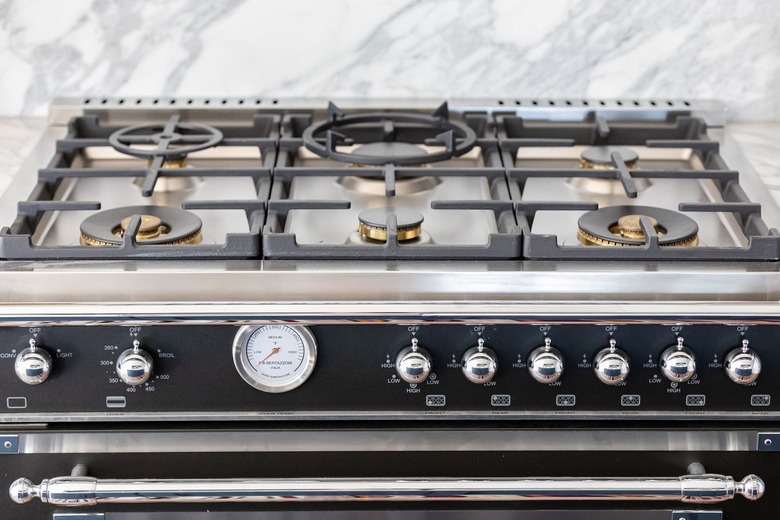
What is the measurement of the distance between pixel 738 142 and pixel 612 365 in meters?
0.63

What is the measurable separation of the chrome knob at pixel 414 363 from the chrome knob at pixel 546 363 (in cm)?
11

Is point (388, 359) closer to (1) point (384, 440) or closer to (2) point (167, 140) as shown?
(1) point (384, 440)

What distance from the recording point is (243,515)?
129 centimetres

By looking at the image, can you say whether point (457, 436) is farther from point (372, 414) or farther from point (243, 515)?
point (243, 515)

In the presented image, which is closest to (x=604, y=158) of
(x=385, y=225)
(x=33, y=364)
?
(x=385, y=225)

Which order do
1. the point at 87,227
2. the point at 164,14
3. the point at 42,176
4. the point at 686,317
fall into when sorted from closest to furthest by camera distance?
the point at 686,317 < the point at 87,227 < the point at 42,176 < the point at 164,14

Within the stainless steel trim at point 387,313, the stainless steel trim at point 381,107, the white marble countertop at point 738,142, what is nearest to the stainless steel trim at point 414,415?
the stainless steel trim at point 387,313

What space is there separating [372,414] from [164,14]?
2.61ft

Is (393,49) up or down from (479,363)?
up

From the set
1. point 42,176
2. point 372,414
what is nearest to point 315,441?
point 372,414

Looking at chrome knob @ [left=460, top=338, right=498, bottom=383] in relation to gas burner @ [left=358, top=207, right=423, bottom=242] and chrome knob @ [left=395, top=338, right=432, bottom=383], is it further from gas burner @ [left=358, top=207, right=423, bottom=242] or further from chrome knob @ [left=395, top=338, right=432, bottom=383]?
gas burner @ [left=358, top=207, right=423, bottom=242]

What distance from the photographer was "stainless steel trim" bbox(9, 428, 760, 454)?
50.0 inches

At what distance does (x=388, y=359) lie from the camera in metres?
1.24

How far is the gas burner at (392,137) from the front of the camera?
4.87ft
